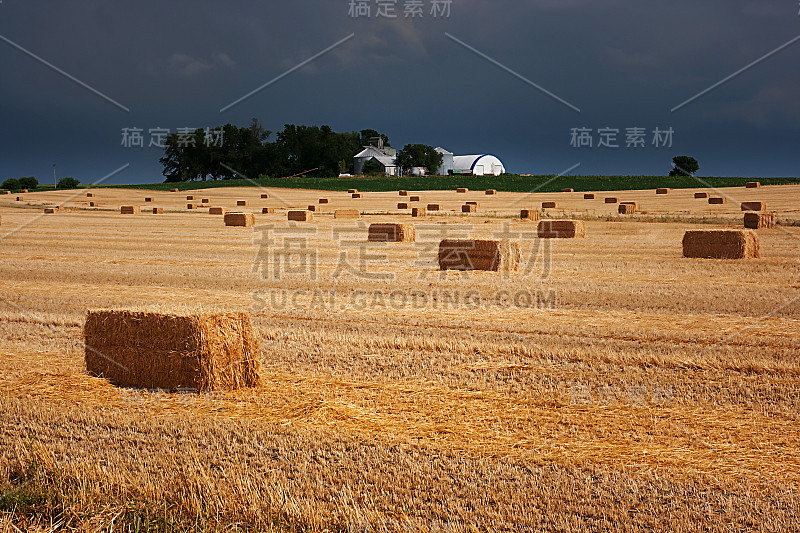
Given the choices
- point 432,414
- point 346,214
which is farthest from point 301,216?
point 432,414

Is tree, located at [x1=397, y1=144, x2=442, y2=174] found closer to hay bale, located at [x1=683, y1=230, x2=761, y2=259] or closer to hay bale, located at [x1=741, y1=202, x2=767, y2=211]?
hay bale, located at [x1=741, y1=202, x2=767, y2=211]

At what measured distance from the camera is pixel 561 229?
32781 millimetres

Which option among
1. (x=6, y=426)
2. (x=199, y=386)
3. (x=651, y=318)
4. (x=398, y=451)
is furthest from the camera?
(x=651, y=318)

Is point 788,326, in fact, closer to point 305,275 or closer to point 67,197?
point 305,275

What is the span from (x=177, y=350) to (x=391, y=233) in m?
21.8

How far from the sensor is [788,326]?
12992 millimetres

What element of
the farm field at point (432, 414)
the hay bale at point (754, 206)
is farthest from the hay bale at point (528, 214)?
the farm field at point (432, 414)

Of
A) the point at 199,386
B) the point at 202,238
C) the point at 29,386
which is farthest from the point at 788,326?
the point at 202,238

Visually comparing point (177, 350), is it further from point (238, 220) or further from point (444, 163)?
point (444, 163)

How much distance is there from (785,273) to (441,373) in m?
13.7

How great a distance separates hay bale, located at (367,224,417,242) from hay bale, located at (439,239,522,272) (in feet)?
28.4

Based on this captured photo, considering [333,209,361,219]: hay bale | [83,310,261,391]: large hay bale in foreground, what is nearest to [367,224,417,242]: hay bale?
[333,209,361,219]: hay bale

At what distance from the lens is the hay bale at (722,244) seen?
23.5 meters

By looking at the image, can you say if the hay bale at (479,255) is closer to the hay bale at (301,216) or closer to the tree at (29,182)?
the hay bale at (301,216)
